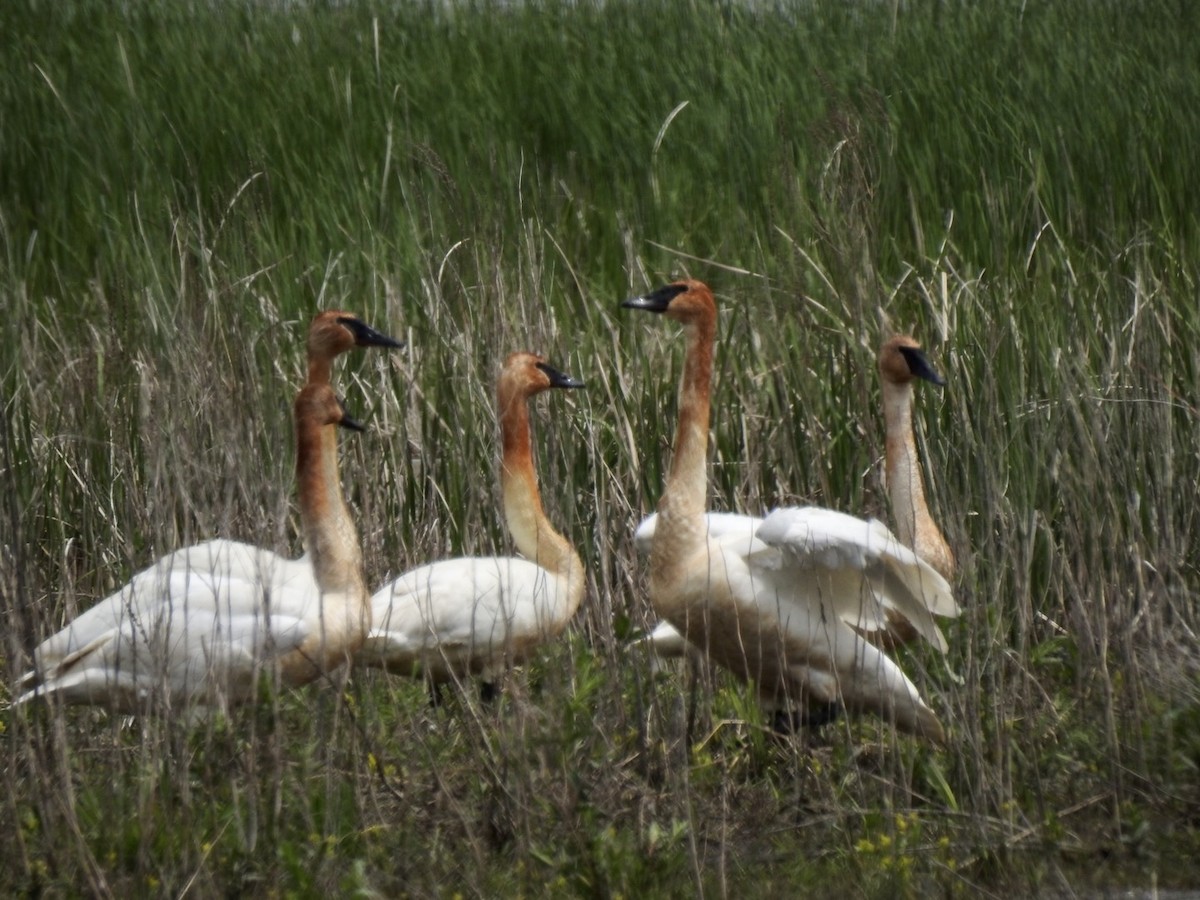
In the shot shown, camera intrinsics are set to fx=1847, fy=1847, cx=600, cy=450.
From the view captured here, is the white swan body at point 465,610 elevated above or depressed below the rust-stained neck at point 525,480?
below

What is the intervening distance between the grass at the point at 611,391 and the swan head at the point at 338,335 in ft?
0.70

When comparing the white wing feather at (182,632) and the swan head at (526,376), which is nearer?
the white wing feather at (182,632)

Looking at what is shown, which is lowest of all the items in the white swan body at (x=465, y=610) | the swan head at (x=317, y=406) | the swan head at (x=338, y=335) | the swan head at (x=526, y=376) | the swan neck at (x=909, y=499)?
the white swan body at (x=465, y=610)

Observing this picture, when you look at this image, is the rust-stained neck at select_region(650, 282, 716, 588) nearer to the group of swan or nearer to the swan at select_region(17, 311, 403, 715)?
the group of swan

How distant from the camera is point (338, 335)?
16.1 feet

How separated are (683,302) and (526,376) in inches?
19.4

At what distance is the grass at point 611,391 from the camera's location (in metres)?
3.48

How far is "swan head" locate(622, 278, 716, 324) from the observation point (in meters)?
4.73

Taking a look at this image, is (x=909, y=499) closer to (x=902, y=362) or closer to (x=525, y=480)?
(x=902, y=362)

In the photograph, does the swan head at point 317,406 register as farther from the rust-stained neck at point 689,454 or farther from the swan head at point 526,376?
the rust-stained neck at point 689,454

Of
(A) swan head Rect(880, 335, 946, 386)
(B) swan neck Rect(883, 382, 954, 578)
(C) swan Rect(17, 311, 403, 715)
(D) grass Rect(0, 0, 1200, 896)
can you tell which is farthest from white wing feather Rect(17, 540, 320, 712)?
(A) swan head Rect(880, 335, 946, 386)

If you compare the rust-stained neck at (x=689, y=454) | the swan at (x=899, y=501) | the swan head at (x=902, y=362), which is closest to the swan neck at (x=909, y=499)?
the swan at (x=899, y=501)

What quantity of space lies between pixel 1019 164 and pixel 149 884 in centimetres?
467

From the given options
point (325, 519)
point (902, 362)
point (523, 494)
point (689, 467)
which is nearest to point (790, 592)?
point (689, 467)
